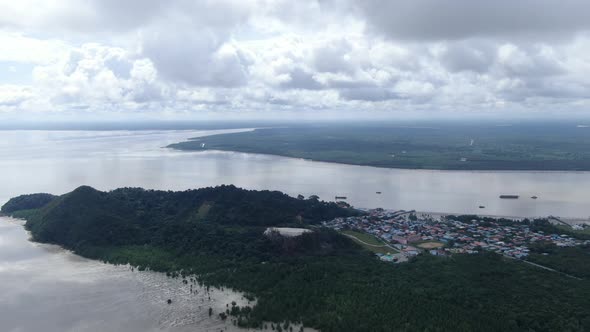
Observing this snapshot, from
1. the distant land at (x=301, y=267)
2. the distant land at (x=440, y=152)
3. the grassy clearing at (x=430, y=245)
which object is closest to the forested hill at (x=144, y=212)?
the distant land at (x=301, y=267)

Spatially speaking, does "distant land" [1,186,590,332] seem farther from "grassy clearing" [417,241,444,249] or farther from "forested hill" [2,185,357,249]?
"grassy clearing" [417,241,444,249]

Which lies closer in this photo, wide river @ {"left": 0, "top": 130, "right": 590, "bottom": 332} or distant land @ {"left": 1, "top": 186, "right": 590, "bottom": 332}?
distant land @ {"left": 1, "top": 186, "right": 590, "bottom": 332}

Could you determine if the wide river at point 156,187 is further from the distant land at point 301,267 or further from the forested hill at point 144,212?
the forested hill at point 144,212

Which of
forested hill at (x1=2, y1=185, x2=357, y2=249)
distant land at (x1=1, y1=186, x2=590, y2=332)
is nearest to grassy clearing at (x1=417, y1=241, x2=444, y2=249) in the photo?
distant land at (x1=1, y1=186, x2=590, y2=332)

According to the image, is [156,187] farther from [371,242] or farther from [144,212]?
[371,242]

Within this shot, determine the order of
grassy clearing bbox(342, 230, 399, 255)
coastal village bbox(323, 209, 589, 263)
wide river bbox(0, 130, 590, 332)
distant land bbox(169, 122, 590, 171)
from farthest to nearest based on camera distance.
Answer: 1. distant land bbox(169, 122, 590, 171)
2. grassy clearing bbox(342, 230, 399, 255)
3. coastal village bbox(323, 209, 589, 263)
4. wide river bbox(0, 130, 590, 332)

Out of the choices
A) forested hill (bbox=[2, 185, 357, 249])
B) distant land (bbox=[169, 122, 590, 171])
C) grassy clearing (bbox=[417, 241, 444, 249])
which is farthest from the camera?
distant land (bbox=[169, 122, 590, 171])

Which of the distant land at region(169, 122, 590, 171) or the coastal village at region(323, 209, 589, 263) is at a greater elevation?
the distant land at region(169, 122, 590, 171)
